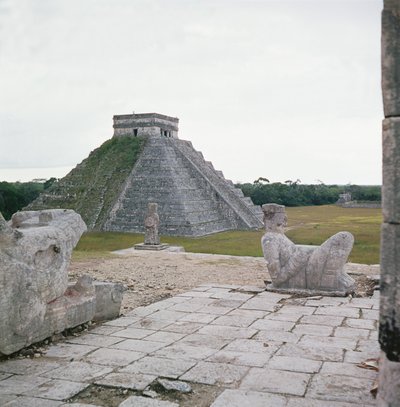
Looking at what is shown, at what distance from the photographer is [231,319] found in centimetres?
751

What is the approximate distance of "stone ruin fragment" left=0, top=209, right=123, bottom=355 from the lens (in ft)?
18.1

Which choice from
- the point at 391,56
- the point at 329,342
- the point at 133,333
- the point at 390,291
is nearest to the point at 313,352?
the point at 329,342

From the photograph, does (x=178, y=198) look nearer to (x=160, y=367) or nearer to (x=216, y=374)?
(x=160, y=367)

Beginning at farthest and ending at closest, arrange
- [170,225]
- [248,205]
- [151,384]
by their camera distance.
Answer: [248,205] < [170,225] < [151,384]

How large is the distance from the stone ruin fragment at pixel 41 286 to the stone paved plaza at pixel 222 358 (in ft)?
0.86

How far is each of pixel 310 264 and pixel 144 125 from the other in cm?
2751

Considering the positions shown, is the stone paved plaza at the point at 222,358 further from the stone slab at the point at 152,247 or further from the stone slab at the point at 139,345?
the stone slab at the point at 152,247

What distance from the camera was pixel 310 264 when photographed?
9.48 metres

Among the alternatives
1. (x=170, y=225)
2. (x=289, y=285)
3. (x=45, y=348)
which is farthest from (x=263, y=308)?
(x=170, y=225)

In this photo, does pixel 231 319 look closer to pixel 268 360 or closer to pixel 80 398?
pixel 268 360

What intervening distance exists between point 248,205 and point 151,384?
28.8 meters

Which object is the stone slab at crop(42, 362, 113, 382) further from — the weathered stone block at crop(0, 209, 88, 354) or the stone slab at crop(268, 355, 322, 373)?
the stone slab at crop(268, 355, 322, 373)

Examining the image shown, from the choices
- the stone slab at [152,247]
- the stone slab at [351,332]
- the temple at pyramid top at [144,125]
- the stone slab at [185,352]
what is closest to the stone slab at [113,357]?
the stone slab at [185,352]

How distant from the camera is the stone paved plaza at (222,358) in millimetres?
4582
